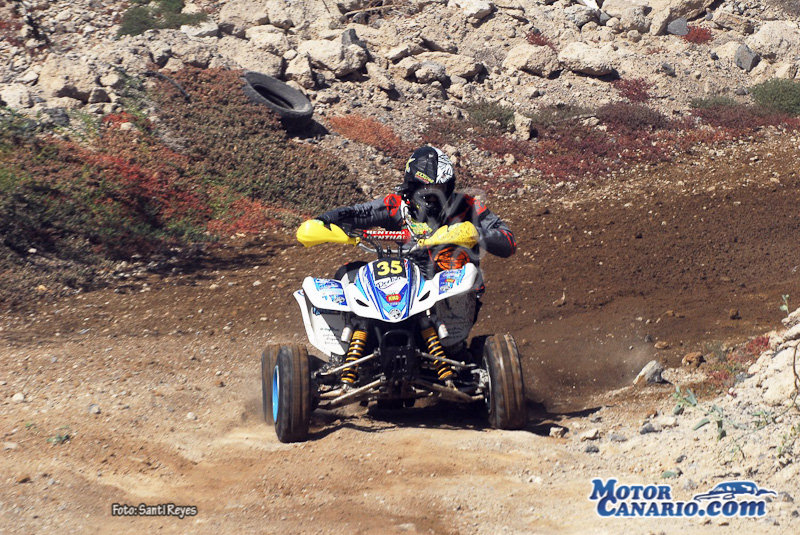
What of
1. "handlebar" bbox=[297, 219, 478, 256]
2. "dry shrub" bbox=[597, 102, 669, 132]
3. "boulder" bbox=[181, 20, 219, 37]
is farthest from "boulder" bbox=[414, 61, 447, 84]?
"handlebar" bbox=[297, 219, 478, 256]

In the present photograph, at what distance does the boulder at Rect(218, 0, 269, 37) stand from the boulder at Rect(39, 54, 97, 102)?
601 centimetres

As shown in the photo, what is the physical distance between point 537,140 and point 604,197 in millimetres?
3405

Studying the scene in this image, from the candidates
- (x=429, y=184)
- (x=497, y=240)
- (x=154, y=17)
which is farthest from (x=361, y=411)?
(x=154, y=17)

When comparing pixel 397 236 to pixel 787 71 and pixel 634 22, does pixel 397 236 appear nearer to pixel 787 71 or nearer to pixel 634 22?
pixel 787 71

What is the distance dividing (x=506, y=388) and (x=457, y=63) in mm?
17191

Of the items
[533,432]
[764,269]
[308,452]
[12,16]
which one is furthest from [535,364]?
[12,16]

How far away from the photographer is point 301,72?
19.7 metres

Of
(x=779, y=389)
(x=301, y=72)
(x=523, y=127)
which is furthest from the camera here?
(x=301, y=72)

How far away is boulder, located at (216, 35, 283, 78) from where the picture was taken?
19422 mm

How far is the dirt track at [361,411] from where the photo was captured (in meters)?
5.11

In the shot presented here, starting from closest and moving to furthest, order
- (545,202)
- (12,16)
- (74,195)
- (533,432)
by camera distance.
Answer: (533,432) < (74,195) < (545,202) < (12,16)

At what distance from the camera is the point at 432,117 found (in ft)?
65.6

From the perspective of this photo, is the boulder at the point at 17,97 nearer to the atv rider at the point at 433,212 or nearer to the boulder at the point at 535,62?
the atv rider at the point at 433,212

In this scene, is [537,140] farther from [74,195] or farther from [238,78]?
[74,195]
